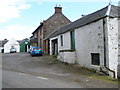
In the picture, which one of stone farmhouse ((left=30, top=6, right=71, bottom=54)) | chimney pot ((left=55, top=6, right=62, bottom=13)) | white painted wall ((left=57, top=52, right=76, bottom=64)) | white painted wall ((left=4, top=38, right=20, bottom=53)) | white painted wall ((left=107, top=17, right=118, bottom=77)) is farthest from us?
white painted wall ((left=4, top=38, right=20, bottom=53))

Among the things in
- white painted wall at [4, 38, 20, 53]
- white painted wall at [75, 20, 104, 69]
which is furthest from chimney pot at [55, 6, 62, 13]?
white painted wall at [4, 38, 20, 53]

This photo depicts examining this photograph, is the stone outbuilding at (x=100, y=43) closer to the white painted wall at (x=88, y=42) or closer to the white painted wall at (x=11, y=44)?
the white painted wall at (x=88, y=42)

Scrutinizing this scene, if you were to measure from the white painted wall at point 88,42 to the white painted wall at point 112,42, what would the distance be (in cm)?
75

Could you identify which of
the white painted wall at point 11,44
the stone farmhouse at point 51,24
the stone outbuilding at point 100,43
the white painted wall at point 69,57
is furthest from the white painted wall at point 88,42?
the white painted wall at point 11,44

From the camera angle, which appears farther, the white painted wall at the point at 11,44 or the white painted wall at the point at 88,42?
the white painted wall at the point at 11,44

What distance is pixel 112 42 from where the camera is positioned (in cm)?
1338

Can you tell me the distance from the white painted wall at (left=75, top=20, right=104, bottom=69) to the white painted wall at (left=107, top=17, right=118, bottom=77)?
75cm

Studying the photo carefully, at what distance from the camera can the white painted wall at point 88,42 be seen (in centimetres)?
1400

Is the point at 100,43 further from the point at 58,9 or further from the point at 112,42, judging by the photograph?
the point at 58,9

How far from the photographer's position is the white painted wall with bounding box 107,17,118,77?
1313 centimetres

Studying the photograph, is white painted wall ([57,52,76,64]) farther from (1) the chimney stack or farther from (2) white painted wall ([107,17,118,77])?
(1) the chimney stack

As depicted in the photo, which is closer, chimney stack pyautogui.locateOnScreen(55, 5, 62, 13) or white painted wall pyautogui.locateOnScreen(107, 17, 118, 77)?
white painted wall pyautogui.locateOnScreen(107, 17, 118, 77)

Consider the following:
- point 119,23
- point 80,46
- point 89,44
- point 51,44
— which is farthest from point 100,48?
point 51,44

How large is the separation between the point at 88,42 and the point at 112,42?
9.54 ft
